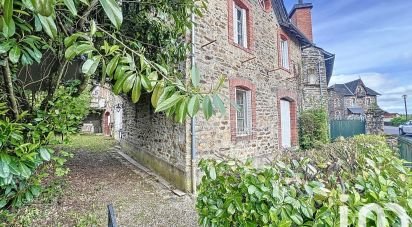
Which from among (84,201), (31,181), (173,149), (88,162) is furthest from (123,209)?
(88,162)

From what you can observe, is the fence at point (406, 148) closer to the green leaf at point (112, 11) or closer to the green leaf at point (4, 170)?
the green leaf at point (112, 11)

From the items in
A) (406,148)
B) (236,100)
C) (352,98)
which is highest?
(352,98)

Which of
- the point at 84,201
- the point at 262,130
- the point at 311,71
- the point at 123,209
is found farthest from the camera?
the point at 311,71

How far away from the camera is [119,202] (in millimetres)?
5062

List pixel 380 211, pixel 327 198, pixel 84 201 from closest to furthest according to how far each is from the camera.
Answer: pixel 380 211 < pixel 327 198 < pixel 84 201

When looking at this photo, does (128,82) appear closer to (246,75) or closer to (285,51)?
(246,75)

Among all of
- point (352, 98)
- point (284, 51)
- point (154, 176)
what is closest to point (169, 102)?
point (154, 176)

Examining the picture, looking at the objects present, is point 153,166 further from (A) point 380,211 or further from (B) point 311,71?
(B) point 311,71

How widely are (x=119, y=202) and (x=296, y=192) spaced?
14.1 ft

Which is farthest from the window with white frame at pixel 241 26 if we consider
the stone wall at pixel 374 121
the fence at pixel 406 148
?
the stone wall at pixel 374 121

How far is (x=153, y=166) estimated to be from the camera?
298 inches

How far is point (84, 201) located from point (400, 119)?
162 feet

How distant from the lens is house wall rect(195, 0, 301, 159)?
6332 mm

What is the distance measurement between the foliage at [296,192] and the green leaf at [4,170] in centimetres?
144
